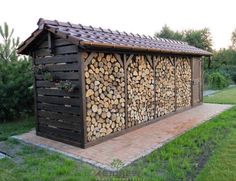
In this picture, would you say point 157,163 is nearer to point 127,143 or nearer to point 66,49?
point 127,143

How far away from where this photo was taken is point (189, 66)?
873 centimetres

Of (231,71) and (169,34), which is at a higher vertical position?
(169,34)

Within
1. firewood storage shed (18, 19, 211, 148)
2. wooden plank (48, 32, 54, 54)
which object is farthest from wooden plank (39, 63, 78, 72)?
wooden plank (48, 32, 54, 54)

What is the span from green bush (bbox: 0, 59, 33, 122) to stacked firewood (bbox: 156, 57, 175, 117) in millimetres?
3828

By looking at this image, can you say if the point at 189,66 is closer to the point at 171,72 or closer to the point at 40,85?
the point at 171,72

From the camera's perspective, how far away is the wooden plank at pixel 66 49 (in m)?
4.63

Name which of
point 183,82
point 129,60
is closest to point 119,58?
point 129,60

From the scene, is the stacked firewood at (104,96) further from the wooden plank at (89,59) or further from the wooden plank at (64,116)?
the wooden plank at (64,116)

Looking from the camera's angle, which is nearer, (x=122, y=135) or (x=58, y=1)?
(x=122, y=135)

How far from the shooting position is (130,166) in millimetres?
3777

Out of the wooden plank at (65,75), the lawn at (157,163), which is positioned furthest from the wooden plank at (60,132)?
the wooden plank at (65,75)

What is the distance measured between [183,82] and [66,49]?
4.93 metres

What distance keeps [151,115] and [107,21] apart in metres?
9.29

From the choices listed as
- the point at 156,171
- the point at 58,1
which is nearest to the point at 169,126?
the point at 156,171
